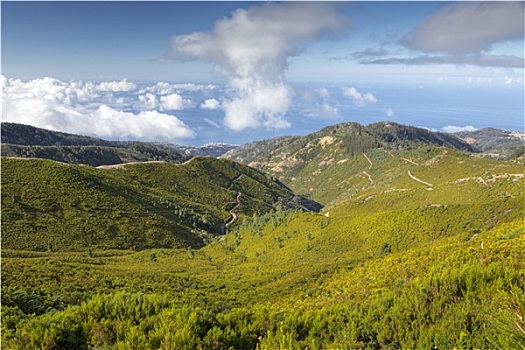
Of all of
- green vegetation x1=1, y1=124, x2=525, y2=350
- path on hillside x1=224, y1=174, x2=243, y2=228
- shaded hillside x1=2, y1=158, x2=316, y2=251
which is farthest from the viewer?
path on hillside x1=224, y1=174, x2=243, y2=228

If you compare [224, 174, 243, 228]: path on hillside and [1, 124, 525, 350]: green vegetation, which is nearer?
[1, 124, 525, 350]: green vegetation

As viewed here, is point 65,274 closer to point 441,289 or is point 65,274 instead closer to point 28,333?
point 28,333

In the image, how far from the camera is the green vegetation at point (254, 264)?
23.6 ft

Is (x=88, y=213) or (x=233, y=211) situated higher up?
(x=88, y=213)

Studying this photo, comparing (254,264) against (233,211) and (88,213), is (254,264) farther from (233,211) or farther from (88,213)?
(233,211)

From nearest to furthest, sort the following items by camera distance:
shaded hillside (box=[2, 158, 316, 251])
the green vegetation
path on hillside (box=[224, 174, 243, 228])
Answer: the green vegetation → shaded hillside (box=[2, 158, 316, 251]) → path on hillside (box=[224, 174, 243, 228])

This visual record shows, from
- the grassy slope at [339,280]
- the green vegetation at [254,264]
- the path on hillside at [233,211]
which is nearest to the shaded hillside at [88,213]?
the green vegetation at [254,264]

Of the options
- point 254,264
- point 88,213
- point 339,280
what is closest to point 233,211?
point 88,213

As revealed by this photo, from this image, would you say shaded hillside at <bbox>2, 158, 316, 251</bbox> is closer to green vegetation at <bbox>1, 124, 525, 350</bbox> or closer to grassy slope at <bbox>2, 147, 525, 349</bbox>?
green vegetation at <bbox>1, 124, 525, 350</bbox>

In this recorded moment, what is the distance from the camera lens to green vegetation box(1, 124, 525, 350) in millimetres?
7184

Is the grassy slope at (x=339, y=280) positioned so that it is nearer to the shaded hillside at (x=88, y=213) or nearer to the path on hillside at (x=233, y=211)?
→ the shaded hillside at (x=88, y=213)

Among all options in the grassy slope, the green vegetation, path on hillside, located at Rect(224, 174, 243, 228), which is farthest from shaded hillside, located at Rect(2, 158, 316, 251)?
the grassy slope

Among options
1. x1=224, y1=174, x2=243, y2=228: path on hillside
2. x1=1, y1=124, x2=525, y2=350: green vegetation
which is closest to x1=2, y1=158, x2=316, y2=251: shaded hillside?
x1=1, y1=124, x2=525, y2=350: green vegetation

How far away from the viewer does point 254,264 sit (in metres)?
67.2
